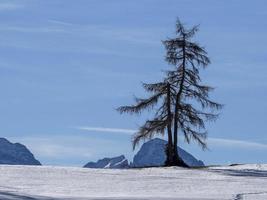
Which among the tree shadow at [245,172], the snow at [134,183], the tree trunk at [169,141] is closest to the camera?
the snow at [134,183]

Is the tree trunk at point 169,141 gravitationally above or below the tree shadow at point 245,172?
above

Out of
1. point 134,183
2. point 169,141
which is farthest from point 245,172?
point 134,183

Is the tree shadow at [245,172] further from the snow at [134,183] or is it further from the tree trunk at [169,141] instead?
the tree trunk at [169,141]

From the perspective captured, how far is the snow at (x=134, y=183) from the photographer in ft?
95.8

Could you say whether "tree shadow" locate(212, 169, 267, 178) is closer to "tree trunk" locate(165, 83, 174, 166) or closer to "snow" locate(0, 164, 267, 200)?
"snow" locate(0, 164, 267, 200)

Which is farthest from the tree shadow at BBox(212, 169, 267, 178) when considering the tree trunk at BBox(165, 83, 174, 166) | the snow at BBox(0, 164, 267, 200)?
the tree trunk at BBox(165, 83, 174, 166)

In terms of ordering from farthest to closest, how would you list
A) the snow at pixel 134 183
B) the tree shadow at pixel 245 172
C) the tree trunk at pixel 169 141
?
the tree trunk at pixel 169 141 → the tree shadow at pixel 245 172 → the snow at pixel 134 183

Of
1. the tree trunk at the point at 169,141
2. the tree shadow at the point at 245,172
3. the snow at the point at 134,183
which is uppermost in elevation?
the tree trunk at the point at 169,141

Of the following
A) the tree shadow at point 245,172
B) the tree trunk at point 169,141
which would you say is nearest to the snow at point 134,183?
the tree shadow at point 245,172

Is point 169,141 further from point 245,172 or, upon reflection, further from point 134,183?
point 134,183

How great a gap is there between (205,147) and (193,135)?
41.7 inches

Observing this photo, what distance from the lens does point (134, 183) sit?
119ft

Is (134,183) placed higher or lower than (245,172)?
lower

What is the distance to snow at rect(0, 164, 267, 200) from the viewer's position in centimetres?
2919
